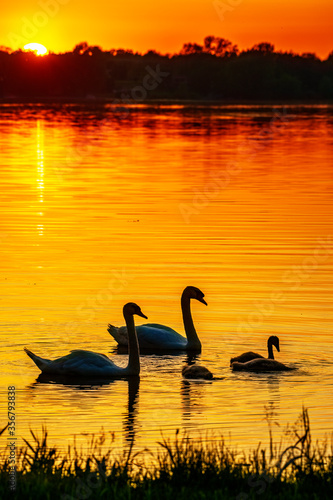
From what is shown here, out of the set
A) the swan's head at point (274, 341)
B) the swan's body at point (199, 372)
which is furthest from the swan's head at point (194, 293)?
the swan's body at point (199, 372)

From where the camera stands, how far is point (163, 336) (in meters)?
13.0

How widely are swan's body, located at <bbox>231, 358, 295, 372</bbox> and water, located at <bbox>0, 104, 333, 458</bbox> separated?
0.34 ft

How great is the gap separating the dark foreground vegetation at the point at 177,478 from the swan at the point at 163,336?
486 cm

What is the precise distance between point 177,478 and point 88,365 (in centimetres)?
419

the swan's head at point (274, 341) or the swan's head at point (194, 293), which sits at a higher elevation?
the swan's head at point (194, 293)

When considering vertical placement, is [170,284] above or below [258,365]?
above

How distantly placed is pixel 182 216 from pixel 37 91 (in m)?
115

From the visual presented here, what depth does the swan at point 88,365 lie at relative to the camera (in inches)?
455

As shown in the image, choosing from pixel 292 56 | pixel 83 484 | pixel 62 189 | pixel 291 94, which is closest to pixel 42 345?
pixel 83 484

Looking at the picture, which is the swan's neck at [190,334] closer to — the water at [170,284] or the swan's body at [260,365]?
the water at [170,284]

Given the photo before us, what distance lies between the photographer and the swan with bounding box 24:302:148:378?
11.6m

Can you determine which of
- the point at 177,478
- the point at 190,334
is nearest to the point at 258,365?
the point at 190,334

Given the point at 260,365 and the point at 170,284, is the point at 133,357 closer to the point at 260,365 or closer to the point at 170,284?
the point at 260,365

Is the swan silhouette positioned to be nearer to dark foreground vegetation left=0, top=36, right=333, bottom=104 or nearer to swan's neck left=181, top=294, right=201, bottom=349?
swan's neck left=181, top=294, right=201, bottom=349
